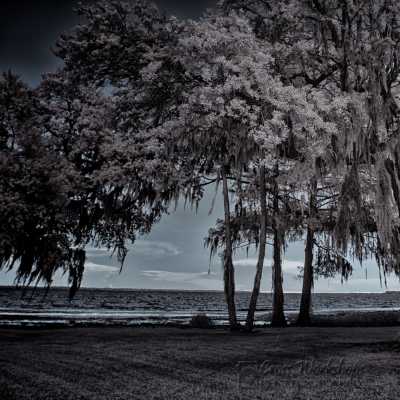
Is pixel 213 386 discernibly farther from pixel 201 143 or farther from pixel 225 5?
pixel 225 5

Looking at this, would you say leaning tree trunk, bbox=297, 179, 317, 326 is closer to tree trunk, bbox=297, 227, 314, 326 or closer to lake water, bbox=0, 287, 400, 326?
tree trunk, bbox=297, 227, 314, 326

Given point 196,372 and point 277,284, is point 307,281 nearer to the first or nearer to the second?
point 277,284

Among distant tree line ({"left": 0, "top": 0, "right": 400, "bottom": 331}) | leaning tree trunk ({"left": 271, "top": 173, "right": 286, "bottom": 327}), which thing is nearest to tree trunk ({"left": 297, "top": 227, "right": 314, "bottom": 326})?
leaning tree trunk ({"left": 271, "top": 173, "right": 286, "bottom": 327})

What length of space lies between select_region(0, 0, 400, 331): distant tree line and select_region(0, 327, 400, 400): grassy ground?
2792 mm

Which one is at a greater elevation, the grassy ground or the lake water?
the grassy ground

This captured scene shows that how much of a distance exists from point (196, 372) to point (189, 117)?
6.71 meters

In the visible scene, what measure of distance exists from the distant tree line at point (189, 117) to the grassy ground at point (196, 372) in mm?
2792

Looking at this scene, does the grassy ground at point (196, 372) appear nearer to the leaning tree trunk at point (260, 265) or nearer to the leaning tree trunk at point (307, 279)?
the leaning tree trunk at point (260, 265)

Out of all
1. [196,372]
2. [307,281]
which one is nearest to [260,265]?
[307,281]

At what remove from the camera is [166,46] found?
32.0ft

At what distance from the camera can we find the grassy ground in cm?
386

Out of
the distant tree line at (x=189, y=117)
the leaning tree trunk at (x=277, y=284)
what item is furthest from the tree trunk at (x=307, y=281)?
the distant tree line at (x=189, y=117)

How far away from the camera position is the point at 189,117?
10.1 meters

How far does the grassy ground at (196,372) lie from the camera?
3.86 meters
